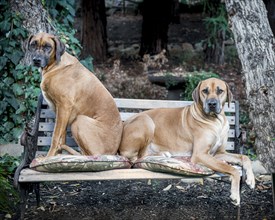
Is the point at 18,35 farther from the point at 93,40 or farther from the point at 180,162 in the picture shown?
the point at 93,40

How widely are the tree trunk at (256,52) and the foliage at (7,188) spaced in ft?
9.85

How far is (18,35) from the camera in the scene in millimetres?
6402

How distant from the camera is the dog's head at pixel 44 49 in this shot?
4770 millimetres

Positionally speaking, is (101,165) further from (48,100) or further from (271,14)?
(271,14)

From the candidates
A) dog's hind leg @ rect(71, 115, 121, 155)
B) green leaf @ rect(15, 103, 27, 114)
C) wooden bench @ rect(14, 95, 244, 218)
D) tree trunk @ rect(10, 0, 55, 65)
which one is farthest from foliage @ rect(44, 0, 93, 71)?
dog's hind leg @ rect(71, 115, 121, 155)

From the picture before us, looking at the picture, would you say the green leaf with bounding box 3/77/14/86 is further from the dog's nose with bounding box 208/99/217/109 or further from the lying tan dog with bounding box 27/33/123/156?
the dog's nose with bounding box 208/99/217/109

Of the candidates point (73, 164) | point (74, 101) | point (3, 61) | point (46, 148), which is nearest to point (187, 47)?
point (3, 61)

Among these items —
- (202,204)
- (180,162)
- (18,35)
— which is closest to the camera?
(180,162)

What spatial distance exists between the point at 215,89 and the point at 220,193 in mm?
1346

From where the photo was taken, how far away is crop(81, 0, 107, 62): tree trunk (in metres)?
11.9

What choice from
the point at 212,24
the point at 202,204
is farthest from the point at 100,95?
the point at 212,24

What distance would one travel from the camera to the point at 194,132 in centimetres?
502

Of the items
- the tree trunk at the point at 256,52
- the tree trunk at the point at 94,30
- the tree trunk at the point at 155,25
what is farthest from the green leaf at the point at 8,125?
the tree trunk at the point at 155,25

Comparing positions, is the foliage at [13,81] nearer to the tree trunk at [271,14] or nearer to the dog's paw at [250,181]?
the dog's paw at [250,181]
